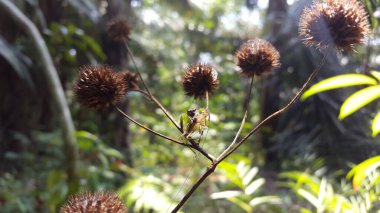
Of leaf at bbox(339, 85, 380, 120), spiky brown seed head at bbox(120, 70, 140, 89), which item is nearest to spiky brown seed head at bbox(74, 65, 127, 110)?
spiky brown seed head at bbox(120, 70, 140, 89)

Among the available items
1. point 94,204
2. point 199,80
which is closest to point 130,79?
point 199,80

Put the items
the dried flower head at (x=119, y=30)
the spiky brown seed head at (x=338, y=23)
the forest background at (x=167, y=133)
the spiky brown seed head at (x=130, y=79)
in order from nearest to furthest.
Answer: the spiky brown seed head at (x=338, y=23)
the spiky brown seed head at (x=130, y=79)
the dried flower head at (x=119, y=30)
the forest background at (x=167, y=133)

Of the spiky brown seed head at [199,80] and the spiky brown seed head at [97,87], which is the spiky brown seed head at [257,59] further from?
the spiky brown seed head at [97,87]

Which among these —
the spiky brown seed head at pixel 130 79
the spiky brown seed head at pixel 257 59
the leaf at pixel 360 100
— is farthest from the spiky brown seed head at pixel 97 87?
the leaf at pixel 360 100

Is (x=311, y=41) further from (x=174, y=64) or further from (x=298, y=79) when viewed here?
(x=174, y=64)

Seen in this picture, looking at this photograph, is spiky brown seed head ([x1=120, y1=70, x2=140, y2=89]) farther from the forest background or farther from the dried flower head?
the forest background

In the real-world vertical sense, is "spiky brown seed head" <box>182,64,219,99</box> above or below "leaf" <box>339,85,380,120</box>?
above
